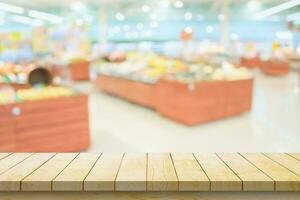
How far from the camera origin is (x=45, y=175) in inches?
59.1

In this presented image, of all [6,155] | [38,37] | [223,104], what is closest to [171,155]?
[6,155]

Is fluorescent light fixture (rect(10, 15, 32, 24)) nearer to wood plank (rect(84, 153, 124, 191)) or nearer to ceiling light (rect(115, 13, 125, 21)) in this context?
ceiling light (rect(115, 13, 125, 21))

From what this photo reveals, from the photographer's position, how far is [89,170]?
158cm

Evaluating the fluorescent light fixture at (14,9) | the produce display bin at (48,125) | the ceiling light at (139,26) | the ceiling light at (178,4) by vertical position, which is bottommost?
the produce display bin at (48,125)

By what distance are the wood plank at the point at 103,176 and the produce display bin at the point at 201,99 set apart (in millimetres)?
4252

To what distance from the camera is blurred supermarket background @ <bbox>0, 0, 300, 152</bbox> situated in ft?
14.2

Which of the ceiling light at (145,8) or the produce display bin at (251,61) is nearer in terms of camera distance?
the ceiling light at (145,8)

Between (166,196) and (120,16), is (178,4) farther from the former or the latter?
(166,196)

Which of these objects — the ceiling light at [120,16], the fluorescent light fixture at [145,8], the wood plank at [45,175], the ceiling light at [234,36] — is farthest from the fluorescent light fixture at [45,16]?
the wood plank at [45,175]

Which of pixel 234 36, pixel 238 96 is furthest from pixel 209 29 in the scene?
pixel 238 96

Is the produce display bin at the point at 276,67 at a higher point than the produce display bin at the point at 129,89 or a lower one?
higher

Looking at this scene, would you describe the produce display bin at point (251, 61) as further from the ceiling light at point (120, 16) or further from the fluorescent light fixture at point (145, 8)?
the ceiling light at point (120, 16)

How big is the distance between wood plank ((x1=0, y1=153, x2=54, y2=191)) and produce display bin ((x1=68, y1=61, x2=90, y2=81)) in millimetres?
12293

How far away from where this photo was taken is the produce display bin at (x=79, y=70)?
13.8 metres
